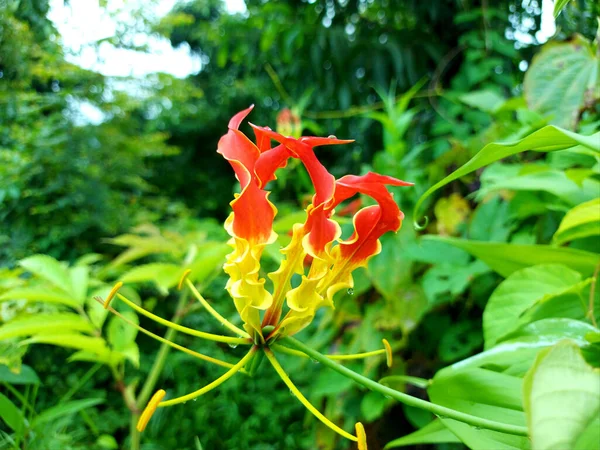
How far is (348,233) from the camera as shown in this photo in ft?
3.16

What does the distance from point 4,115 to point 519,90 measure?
1.54 m

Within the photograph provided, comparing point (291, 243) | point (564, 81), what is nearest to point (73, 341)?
point (291, 243)

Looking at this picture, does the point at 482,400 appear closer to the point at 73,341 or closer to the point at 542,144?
the point at 542,144

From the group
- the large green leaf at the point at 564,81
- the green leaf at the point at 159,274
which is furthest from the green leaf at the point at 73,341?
the large green leaf at the point at 564,81

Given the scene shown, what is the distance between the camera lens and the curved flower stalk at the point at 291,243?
0.36m

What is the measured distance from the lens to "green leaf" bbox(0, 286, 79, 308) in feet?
2.17

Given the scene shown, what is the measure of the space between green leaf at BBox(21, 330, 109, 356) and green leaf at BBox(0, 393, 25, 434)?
0.07 metres

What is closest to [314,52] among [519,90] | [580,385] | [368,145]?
[368,145]

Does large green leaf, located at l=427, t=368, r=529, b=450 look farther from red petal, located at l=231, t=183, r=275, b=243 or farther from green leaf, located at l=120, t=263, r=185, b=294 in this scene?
green leaf, located at l=120, t=263, r=185, b=294

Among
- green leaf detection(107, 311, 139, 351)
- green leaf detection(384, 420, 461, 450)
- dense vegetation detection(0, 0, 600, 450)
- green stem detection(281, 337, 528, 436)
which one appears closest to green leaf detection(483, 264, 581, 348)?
dense vegetation detection(0, 0, 600, 450)

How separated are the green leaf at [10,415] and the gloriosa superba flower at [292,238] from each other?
290 mm

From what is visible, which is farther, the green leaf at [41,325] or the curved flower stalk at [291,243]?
the green leaf at [41,325]

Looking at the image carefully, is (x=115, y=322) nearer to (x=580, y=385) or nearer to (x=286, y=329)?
(x=286, y=329)

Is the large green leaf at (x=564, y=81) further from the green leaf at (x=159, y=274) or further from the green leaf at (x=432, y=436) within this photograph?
the green leaf at (x=159, y=274)
